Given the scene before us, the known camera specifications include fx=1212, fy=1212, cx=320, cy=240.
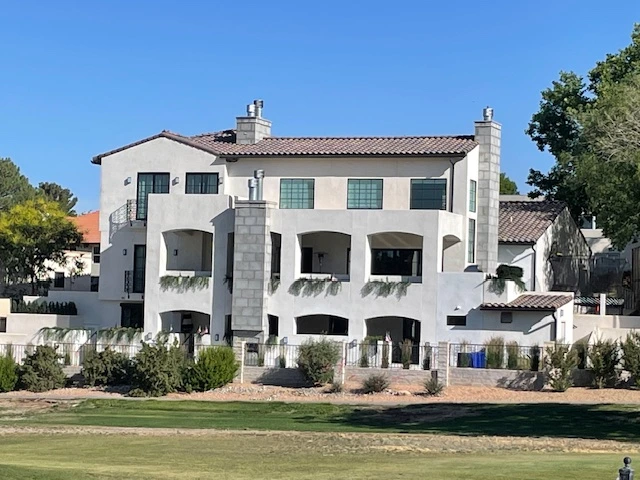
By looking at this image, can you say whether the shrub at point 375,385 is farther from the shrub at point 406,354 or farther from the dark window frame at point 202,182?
the dark window frame at point 202,182

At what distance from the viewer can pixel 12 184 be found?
86.7 metres

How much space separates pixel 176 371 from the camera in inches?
1828

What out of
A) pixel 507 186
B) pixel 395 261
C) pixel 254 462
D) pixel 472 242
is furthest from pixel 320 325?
pixel 507 186

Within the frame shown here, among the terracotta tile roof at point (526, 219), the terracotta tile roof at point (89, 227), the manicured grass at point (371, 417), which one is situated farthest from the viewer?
the terracotta tile roof at point (89, 227)

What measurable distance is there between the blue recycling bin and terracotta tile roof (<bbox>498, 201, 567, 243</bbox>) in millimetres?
10105

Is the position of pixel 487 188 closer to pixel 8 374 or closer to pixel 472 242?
pixel 472 242

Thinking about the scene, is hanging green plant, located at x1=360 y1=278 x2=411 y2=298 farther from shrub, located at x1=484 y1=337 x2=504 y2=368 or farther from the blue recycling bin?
shrub, located at x1=484 y1=337 x2=504 y2=368

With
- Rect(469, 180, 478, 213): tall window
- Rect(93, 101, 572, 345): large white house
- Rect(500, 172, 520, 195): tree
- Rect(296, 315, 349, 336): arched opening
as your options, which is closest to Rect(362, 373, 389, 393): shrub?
Result: Rect(93, 101, 572, 345): large white house

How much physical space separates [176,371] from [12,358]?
6928mm

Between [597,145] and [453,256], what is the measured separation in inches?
591

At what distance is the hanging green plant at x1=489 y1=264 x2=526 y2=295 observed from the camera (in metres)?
48.8

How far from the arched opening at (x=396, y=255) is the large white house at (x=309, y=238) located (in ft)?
0.20

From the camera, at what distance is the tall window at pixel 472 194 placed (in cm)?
5328

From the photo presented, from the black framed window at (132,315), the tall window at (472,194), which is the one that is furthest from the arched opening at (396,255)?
the black framed window at (132,315)
